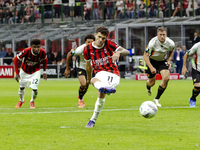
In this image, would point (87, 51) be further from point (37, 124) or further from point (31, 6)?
point (31, 6)

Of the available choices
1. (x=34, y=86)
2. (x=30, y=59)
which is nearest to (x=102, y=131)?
(x=34, y=86)

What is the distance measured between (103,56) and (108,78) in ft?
2.05

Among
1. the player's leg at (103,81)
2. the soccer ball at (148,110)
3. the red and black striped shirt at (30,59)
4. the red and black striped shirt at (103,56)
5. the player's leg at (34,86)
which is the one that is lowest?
→ the player's leg at (34,86)

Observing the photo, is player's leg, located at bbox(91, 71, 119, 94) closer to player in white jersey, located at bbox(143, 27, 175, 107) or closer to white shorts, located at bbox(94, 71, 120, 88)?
white shorts, located at bbox(94, 71, 120, 88)

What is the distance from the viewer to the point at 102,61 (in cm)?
1048

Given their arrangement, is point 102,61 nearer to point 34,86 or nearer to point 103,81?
point 103,81

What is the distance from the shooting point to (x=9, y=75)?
39.4 meters

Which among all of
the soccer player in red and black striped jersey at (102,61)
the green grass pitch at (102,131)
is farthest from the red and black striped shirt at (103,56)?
the green grass pitch at (102,131)

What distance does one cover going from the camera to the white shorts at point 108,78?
9.95 meters

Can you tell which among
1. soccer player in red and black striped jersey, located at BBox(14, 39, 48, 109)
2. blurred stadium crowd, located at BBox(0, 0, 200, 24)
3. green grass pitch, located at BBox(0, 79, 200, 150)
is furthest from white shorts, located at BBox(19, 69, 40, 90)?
blurred stadium crowd, located at BBox(0, 0, 200, 24)

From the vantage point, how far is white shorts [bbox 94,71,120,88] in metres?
9.95

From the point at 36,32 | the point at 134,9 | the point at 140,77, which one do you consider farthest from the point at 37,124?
the point at 36,32

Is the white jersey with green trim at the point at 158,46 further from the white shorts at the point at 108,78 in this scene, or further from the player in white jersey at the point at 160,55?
the white shorts at the point at 108,78

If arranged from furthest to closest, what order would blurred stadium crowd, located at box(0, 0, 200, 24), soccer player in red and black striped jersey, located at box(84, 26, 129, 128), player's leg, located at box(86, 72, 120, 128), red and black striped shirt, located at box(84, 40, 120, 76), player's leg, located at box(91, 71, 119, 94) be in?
1. blurred stadium crowd, located at box(0, 0, 200, 24)
2. red and black striped shirt, located at box(84, 40, 120, 76)
3. soccer player in red and black striped jersey, located at box(84, 26, 129, 128)
4. player's leg, located at box(86, 72, 120, 128)
5. player's leg, located at box(91, 71, 119, 94)
